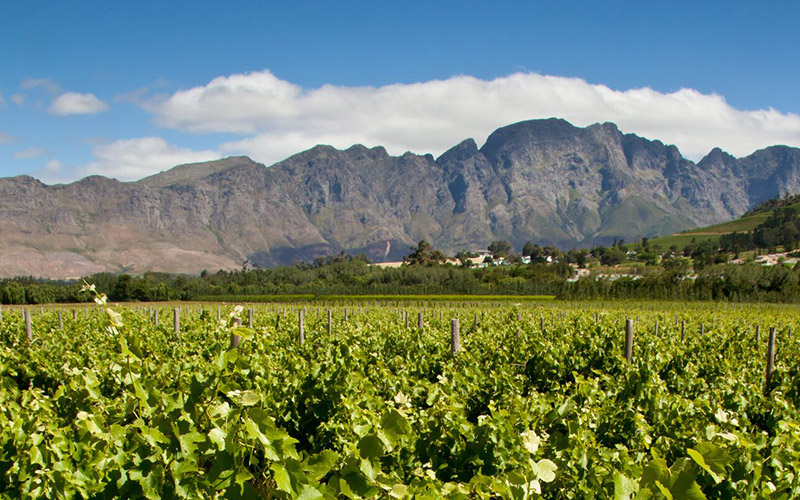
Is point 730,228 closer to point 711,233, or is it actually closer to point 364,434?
point 711,233

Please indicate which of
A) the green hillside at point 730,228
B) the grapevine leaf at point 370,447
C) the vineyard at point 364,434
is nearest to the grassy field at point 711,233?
the green hillside at point 730,228

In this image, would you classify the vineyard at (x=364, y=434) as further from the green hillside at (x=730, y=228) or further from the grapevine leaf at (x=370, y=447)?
the green hillside at (x=730, y=228)

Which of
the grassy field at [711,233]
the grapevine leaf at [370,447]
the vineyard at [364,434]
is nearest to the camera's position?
the vineyard at [364,434]

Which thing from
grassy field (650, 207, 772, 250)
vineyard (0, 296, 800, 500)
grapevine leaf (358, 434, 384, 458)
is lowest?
vineyard (0, 296, 800, 500)

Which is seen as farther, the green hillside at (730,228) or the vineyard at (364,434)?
the green hillside at (730,228)

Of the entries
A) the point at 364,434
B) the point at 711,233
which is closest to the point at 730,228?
the point at 711,233

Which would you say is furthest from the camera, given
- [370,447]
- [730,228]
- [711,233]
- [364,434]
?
[711,233]

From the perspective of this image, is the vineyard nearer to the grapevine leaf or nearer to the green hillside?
the grapevine leaf

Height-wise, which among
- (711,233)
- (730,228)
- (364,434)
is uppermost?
(730,228)

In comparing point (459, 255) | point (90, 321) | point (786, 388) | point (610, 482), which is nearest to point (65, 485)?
point (610, 482)

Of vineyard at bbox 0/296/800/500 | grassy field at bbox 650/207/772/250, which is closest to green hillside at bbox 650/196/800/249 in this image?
grassy field at bbox 650/207/772/250

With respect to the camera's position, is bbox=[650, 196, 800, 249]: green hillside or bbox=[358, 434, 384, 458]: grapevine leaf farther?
bbox=[650, 196, 800, 249]: green hillside

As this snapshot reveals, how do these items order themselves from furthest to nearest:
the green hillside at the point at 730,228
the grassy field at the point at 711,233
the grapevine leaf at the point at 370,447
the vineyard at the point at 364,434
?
1. the green hillside at the point at 730,228
2. the grassy field at the point at 711,233
3. the grapevine leaf at the point at 370,447
4. the vineyard at the point at 364,434

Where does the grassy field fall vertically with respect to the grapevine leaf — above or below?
above
